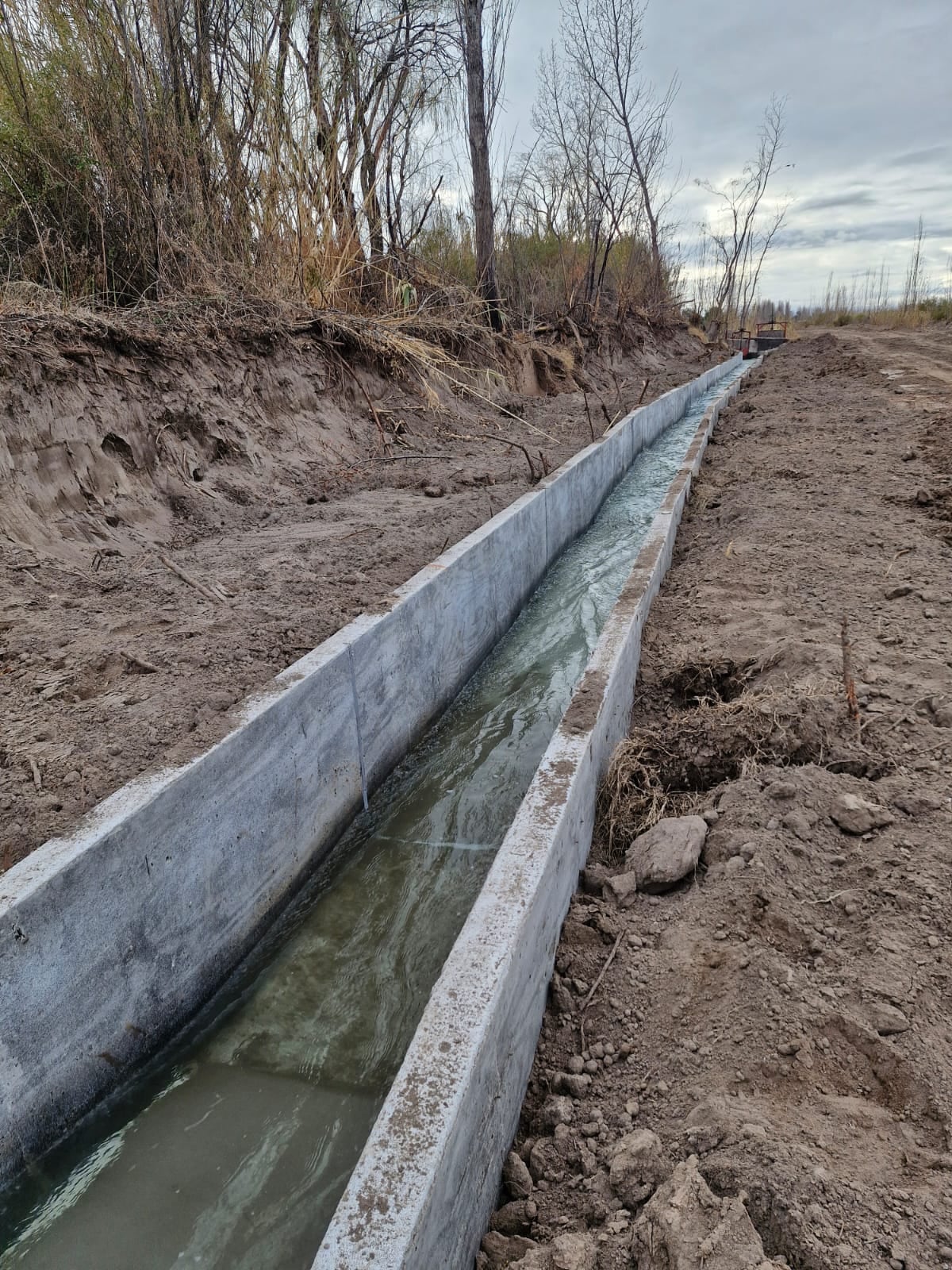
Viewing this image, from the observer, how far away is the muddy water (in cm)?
210

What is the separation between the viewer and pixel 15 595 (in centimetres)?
407

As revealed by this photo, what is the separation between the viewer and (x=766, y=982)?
6.66ft

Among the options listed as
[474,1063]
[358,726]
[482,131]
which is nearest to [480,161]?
[482,131]

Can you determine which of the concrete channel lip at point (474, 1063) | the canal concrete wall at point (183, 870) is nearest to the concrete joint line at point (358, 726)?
the canal concrete wall at point (183, 870)

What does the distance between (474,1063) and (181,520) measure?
4814 millimetres

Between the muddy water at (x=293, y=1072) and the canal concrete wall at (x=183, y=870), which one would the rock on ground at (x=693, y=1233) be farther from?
the canal concrete wall at (x=183, y=870)

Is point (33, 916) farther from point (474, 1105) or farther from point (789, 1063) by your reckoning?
point (789, 1063)

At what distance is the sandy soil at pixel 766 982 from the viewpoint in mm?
1500

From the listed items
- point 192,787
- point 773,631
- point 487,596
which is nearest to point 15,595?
point 192,787

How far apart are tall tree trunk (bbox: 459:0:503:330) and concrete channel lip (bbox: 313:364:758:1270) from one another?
37.8 feet

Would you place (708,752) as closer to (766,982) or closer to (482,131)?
(766,982)

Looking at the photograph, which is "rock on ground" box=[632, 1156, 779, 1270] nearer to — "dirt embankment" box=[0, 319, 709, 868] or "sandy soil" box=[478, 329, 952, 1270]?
"sandy soil" box=[478, 329, 952, 1270]

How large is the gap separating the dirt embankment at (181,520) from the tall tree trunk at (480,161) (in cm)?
446

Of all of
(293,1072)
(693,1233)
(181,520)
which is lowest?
(293,1072)
